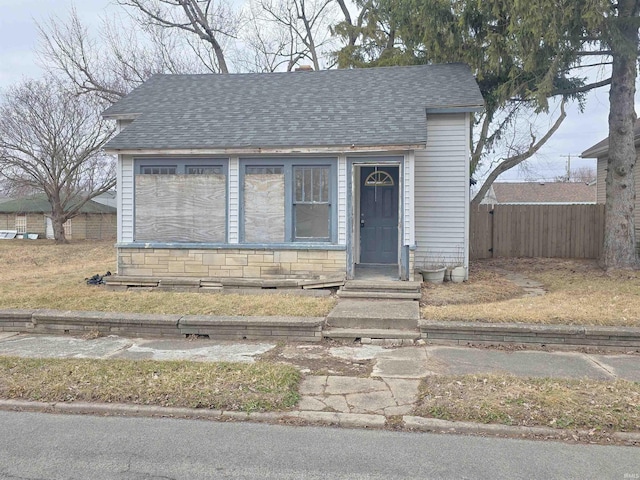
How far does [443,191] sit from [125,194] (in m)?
6.68

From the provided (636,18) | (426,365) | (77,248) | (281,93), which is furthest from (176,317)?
(77,248)

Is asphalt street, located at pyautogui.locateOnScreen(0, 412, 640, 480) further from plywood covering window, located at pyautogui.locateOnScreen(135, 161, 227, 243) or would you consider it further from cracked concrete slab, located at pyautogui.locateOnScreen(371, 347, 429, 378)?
plywood covering window, located at pyautogui.locateOnScreen(135, 161, 227, 243)

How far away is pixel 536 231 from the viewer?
15.8 m

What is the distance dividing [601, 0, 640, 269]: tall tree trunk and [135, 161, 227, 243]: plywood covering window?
28.9ft

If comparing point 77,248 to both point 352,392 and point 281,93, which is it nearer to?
point 281,93

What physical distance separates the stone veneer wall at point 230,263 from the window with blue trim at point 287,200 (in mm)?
325

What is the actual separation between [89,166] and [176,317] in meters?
22.7

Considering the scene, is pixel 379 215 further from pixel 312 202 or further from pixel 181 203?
pixel 181 203

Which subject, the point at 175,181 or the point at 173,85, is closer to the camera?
the point at 175,181

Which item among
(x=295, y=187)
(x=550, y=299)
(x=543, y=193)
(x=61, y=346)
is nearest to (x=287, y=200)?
(x=295, y=187)

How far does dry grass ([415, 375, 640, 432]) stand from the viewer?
4.23m

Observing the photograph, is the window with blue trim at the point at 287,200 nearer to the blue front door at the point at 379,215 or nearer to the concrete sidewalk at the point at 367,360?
the blue front door at the point at 379,215

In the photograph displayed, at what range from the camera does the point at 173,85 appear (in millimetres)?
13781

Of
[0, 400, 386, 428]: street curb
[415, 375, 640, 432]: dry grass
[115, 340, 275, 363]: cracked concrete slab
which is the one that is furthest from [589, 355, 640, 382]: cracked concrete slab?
[115, 340, 275, 363]: cracked concrete slab
